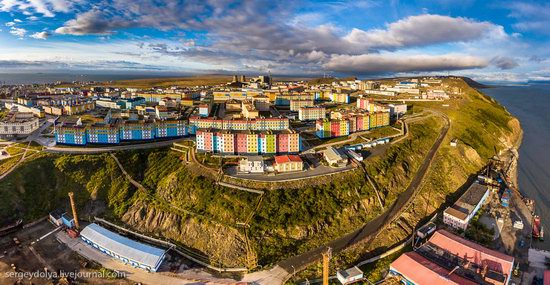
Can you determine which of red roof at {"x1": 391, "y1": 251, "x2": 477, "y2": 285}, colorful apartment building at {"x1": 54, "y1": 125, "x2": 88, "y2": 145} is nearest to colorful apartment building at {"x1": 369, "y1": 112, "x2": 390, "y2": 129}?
red roof at {"x1": 391, "y1": 251, "x2": 477, "y2": 285}

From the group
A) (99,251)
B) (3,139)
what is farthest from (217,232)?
(3,139)

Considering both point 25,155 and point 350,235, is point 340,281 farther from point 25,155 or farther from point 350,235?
point 25,155

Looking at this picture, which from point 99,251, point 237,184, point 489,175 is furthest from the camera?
point 489,175

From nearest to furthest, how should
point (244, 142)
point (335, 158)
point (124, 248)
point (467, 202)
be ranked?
point (124, 248)
point (467, 202)
point (335, 158)
point (244, 142)

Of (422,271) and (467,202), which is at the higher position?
(467,202)

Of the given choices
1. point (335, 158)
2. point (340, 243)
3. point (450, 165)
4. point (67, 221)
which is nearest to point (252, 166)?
point (335, 158)

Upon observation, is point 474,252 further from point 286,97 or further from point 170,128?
point 286,97

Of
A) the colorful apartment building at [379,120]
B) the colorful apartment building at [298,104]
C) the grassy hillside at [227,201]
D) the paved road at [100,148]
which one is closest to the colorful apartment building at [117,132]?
the paved road at [100,148]

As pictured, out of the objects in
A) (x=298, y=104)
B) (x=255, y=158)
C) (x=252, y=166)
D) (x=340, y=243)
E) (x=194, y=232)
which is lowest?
(x=340, y=243)
